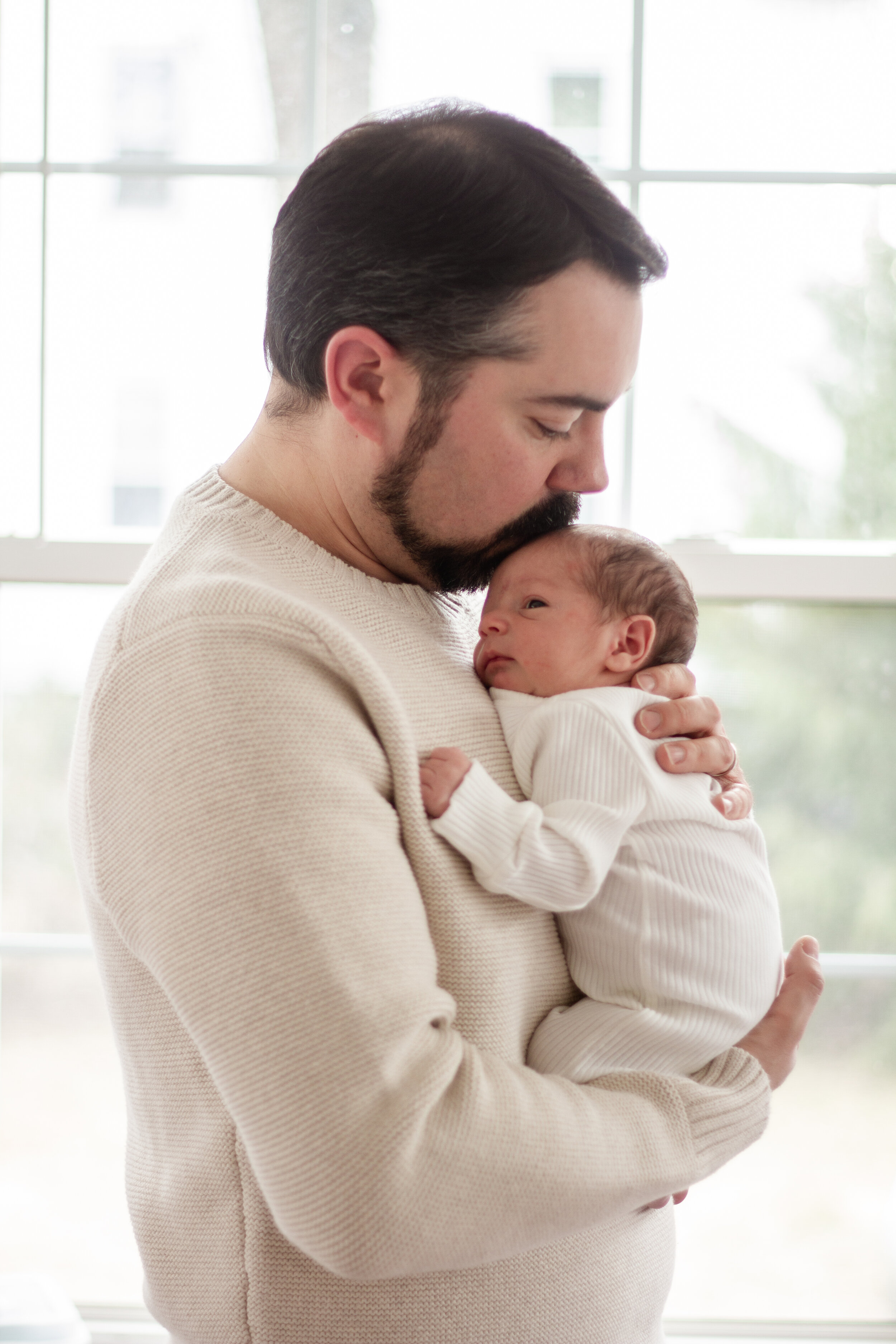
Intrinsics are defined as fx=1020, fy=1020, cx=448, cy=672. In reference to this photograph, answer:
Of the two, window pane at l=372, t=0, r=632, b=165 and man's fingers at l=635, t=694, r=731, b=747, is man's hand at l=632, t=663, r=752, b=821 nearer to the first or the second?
man's fingers at l=635, t=694, r=731, b=747

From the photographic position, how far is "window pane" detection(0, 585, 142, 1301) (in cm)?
183

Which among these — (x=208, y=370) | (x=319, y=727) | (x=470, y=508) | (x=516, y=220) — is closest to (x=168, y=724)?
(x=319, y=727)

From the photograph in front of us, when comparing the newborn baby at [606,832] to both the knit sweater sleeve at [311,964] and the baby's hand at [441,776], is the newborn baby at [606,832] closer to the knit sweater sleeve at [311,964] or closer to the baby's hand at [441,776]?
the baby's hand at [441,776]

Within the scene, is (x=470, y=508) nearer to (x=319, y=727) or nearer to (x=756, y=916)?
(x=319, y=727)

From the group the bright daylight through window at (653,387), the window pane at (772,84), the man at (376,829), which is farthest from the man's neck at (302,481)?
the window pane at (772,84)

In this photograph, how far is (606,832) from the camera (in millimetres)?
990

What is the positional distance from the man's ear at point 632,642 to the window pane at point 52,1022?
102cm

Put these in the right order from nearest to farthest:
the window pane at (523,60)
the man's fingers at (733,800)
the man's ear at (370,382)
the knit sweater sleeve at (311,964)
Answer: the knit sweater sleeve at (311,964) → the man's ear at (370,382) → the man's fingers at (733,800) → the window pane at (523,60)

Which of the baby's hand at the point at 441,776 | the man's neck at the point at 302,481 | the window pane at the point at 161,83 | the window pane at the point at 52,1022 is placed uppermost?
the window pane at the point at 161,83

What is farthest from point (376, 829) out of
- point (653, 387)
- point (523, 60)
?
point (523, 60)

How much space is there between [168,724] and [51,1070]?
1.39m

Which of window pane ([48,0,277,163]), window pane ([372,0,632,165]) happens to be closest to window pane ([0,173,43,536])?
window pane ([48,0,277,163])

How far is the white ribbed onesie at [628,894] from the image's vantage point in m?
0.97

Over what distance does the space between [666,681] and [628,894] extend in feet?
0.86
